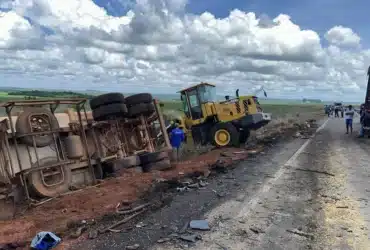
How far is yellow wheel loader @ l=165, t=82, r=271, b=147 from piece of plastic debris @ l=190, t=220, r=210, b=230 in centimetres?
1146

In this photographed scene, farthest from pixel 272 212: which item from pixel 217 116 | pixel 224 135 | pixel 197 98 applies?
pixel 197 98

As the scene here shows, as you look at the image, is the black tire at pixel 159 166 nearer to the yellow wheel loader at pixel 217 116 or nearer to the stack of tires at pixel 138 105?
the stack of tires at pixel 138 105

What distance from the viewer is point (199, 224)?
620 centimetres

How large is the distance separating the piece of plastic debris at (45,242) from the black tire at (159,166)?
5.77 metres

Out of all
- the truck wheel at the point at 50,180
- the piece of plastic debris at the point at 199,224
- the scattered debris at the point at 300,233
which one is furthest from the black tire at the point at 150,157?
the scattered debris at the point at 300,233

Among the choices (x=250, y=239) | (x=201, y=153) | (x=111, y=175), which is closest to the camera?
(x=250, y=239)

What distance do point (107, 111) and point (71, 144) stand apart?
1.60m

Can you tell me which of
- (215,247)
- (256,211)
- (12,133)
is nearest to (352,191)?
(256,211)

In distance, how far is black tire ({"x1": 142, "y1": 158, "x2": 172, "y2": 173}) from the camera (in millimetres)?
11518

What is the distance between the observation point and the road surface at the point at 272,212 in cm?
558

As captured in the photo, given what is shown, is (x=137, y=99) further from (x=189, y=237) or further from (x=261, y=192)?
(x=189, y=237)

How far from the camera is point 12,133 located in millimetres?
8609

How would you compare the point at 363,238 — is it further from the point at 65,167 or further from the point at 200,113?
the point at 200,113

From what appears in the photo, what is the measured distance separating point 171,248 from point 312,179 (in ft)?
17.9
